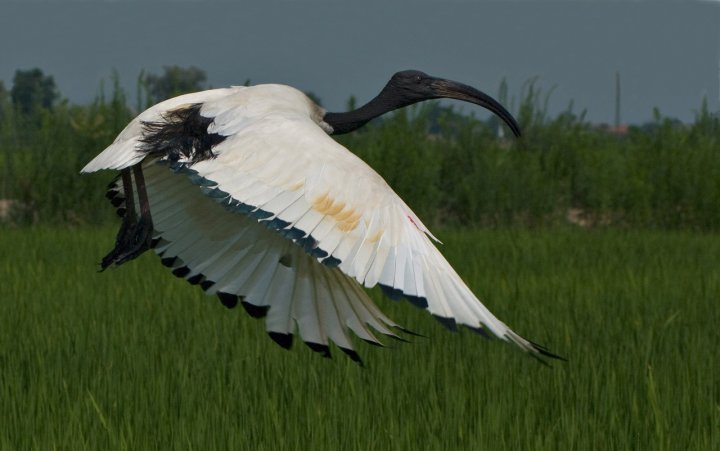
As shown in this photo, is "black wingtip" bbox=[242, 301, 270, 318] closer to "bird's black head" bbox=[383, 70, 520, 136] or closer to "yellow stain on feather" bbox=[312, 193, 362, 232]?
"yellow stain on feather" bbox=[312, 193, 362, 232]

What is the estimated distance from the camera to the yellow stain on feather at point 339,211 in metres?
3.35

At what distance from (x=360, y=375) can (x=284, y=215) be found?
1223 millimetres

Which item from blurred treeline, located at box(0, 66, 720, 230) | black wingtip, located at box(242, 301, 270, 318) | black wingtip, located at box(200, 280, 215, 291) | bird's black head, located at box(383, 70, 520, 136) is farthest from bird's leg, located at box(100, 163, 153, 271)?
blurred treeline, located at box(0, 66, 720, 230)

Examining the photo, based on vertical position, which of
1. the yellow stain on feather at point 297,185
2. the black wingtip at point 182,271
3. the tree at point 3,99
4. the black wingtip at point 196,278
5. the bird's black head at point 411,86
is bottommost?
the black wingtip at point 196,278

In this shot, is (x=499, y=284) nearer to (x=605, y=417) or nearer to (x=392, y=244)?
(x=605, y=417)

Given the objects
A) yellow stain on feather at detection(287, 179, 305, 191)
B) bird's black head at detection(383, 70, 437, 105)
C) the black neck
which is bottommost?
yellow stain on feather at detection(287, 179, 305, 191)

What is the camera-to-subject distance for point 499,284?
7062mm

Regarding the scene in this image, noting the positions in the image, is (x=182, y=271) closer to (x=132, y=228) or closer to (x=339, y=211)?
(x=132, y=228)

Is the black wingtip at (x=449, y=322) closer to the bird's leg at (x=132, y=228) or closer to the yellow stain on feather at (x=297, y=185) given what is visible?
the yellow stain on feather at (x=297, y=185)

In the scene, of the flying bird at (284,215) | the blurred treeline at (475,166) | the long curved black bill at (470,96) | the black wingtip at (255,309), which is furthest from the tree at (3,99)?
the black wingtip at (255,309)

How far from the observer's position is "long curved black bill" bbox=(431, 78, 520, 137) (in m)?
4.72

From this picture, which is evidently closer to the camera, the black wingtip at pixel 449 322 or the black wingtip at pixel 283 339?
the black wingtip at pixel 449 322

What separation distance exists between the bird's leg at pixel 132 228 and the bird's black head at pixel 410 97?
0.80 meters

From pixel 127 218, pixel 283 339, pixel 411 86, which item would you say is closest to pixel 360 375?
pixel 283 339
